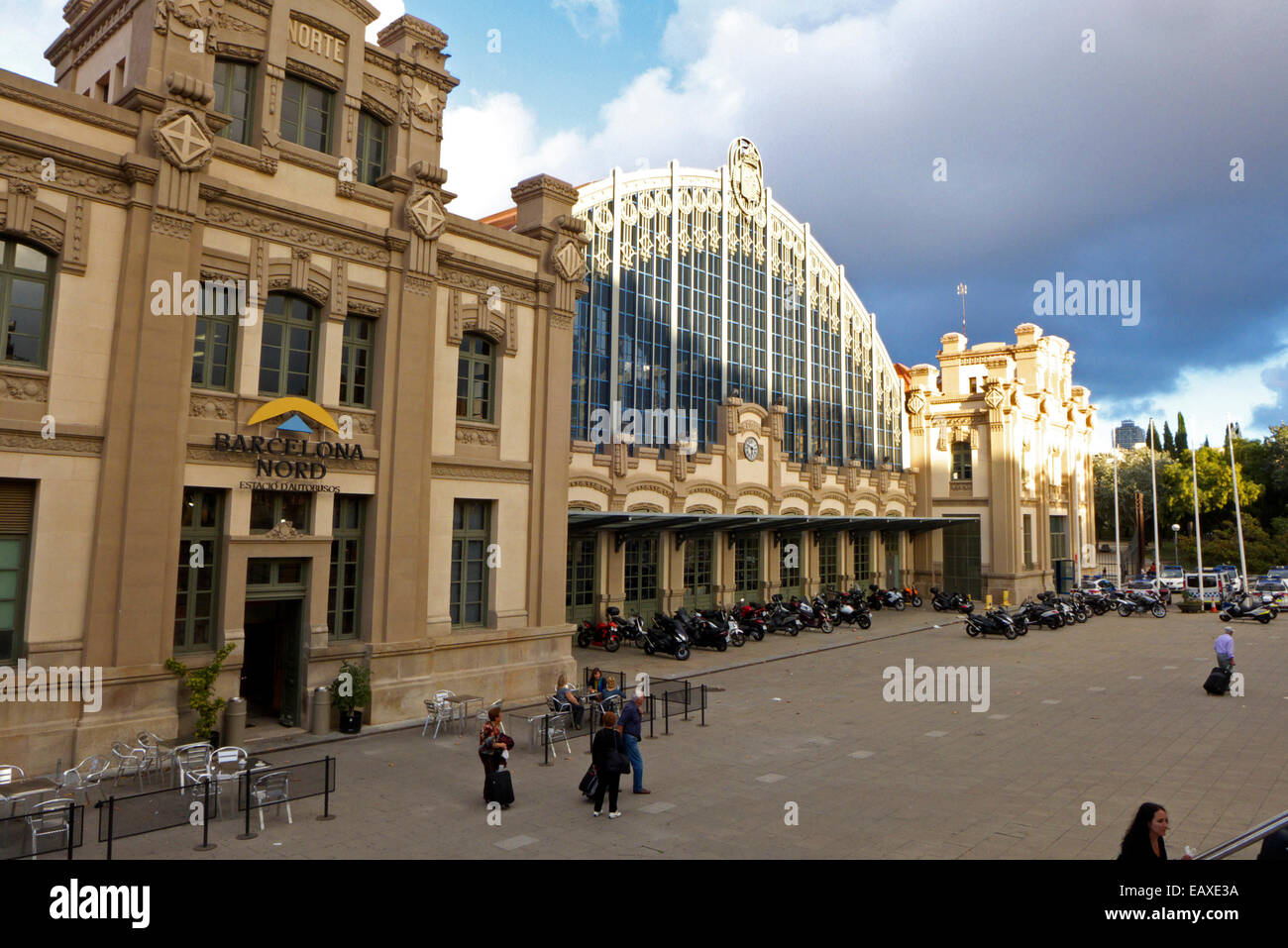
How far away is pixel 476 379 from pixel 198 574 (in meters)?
7.59

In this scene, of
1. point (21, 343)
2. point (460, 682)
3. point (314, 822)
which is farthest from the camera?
point (460, 682)

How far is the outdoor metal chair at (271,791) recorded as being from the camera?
10.7 m

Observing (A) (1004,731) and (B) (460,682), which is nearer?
(A) (1004,731)

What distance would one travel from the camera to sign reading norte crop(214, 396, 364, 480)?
1550cm

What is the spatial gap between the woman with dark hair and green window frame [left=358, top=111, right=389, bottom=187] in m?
17.8

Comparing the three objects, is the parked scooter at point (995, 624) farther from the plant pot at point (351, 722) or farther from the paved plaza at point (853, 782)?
the plant pot at point (351, 722)

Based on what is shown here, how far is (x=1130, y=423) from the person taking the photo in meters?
160

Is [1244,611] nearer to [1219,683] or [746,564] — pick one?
[1219,683]

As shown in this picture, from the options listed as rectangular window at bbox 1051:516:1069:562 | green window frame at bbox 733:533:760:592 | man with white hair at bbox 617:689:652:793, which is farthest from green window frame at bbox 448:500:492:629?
rectangular window at bbox 1051:516:1069:562
